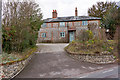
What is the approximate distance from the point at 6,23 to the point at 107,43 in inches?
398

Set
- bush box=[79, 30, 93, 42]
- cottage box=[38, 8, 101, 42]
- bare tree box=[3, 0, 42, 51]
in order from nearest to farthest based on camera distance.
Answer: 1. bare tree box=[3, 0, 42, 51]
2. bush box=[79, 30, 93, 42]
3. cottage box=[38, 8, 101, 42]

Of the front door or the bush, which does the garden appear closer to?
the bush

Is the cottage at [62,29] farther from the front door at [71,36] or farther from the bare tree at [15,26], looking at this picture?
the bare tree at [15,26]

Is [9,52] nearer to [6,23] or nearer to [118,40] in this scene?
[6,23]

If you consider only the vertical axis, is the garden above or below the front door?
below

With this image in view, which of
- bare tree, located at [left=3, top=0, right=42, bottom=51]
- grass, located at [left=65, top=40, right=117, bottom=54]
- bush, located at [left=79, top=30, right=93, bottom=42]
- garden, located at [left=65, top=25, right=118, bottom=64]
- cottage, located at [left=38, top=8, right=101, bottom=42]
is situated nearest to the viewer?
bare tree, located at [left=3, top=0, right=42, bottom=51]

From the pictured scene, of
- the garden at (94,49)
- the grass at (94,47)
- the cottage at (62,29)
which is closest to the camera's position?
the garden at (94,49)

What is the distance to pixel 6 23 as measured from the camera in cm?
804

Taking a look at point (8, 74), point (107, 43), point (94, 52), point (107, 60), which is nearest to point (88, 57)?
point (94, 52)

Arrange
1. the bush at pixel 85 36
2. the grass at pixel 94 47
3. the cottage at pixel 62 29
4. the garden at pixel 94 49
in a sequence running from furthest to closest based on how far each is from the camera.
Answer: the cottage at pixel 62 29 < the bush at pixel 85 36 < the grass at pixel 94 47 < the garden at pixel 94 49

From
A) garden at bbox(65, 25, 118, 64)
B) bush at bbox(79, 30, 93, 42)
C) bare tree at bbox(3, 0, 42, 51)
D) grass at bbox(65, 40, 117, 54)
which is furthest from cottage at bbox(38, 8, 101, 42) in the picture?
bare tree at bbox(3, 0, 42, 51)

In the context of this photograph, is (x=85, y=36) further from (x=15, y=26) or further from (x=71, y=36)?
(x=71, y=36)

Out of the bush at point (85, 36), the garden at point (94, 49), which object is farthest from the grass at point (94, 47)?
the bush at point (85, 36)

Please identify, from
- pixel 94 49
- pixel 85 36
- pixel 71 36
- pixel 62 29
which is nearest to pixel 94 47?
pixel 94 49
